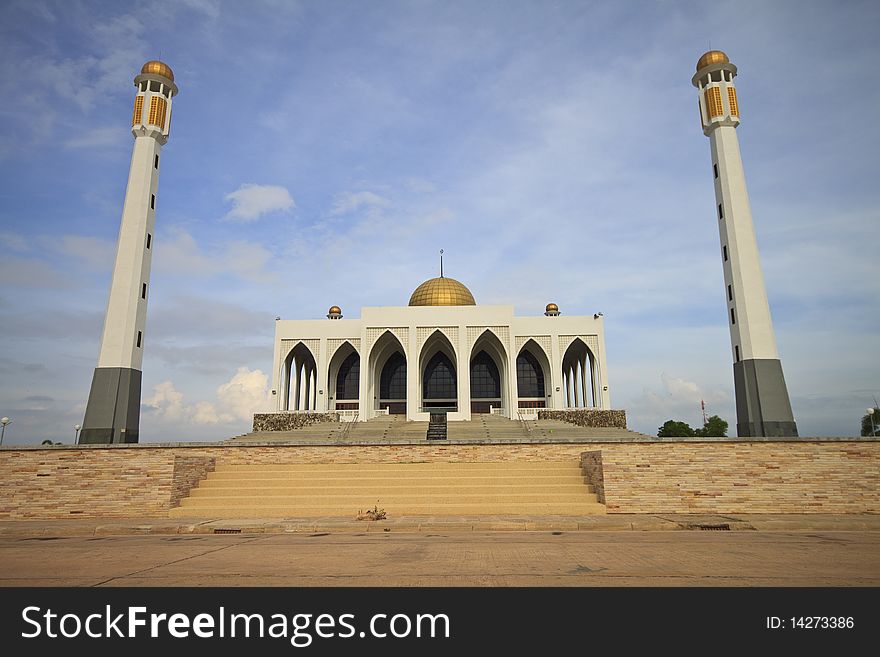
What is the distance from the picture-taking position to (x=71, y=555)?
7215 millimetres

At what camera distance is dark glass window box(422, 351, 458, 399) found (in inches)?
1512

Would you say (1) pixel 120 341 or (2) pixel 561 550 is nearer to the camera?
(2) pixel 561 550

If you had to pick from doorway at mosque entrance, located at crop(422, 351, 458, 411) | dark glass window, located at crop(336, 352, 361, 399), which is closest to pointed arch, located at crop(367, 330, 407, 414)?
doorway at mosque entrance, located at crop(422, 351, 458, 411)

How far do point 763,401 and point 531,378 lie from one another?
18580 millimetres

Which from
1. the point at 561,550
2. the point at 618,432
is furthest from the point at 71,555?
the point at 618,432

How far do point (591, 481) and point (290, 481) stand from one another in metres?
7.04

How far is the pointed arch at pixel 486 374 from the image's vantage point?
1438 inches

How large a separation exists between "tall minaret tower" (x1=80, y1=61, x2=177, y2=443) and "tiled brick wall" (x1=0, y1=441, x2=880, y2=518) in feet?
26.0

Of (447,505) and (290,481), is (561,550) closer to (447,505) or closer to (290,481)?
(447,505)

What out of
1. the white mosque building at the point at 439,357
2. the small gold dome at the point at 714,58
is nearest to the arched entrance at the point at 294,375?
the white mosque building at the point at 439,357

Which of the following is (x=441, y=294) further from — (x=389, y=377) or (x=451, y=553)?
(x=451, y=553)

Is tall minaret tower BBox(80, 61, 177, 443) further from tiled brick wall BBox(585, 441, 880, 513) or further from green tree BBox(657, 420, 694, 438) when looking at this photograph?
green tree BBox(657, 420, 694, 438)
